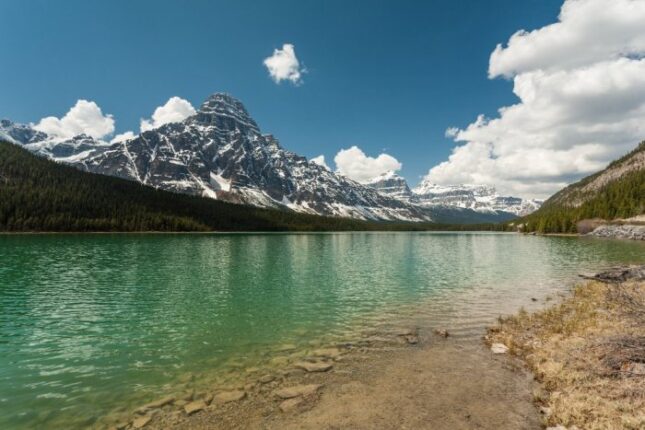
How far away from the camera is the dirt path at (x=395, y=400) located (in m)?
14.8

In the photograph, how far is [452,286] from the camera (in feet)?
161

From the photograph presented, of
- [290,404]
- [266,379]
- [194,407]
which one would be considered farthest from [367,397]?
[194,407]

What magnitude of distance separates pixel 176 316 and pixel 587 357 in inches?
1221

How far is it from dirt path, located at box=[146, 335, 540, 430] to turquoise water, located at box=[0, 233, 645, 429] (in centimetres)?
367

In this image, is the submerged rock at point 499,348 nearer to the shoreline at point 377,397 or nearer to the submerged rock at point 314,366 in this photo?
the shoreline at point 377,397

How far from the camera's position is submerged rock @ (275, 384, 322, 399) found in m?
17.5

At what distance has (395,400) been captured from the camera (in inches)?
661

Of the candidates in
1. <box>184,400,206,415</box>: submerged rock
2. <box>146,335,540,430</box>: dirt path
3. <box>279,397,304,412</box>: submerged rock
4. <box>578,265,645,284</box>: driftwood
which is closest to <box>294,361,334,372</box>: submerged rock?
<box>146,335,540,430</box>: dirt path

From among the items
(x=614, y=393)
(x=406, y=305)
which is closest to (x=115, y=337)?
(x=406, y=305)

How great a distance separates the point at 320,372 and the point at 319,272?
42.3 metres

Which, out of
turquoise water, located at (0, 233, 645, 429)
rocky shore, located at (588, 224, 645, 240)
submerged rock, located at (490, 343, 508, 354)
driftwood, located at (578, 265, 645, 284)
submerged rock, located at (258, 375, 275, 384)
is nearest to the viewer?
turquoise water, located at (0, 233, 645, 429)

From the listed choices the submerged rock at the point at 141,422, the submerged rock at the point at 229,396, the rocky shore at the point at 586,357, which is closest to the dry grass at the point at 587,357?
the rocky shore at the point at 586,357

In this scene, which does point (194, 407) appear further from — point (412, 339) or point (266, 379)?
point (412, 339)

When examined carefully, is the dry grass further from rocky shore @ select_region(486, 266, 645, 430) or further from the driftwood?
the driftwood
